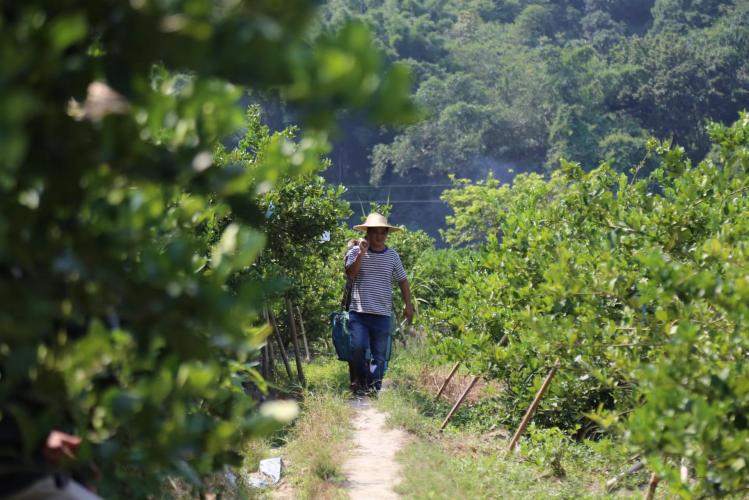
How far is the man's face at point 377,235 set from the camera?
9320 millimetres

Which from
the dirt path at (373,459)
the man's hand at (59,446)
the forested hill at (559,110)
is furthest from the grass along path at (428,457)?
the forested hill at (559,110)

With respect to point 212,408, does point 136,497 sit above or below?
below

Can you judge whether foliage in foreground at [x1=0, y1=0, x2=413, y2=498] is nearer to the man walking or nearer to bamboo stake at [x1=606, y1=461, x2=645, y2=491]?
bamboo stake at [x1=606, y1=461, x2=645, y2=491]

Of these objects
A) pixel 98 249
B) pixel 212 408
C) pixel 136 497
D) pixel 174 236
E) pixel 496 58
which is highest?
pixel 98 249

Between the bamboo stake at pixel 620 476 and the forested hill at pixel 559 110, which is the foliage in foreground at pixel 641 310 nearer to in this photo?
the bamboo stake at pixel 620 476

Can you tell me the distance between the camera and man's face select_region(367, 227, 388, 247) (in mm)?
9320

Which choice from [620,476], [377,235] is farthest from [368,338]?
[620,476]

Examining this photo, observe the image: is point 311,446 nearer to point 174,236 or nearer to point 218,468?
point 174,236

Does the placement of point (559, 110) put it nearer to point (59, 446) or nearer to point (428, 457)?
point (428, 457)

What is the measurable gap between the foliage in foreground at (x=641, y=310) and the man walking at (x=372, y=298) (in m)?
0.61

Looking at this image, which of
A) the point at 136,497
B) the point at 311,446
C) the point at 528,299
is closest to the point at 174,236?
the point at 136,497

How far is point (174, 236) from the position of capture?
3133 millimetres

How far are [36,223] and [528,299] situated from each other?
602cm

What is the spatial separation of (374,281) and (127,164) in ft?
24.8
